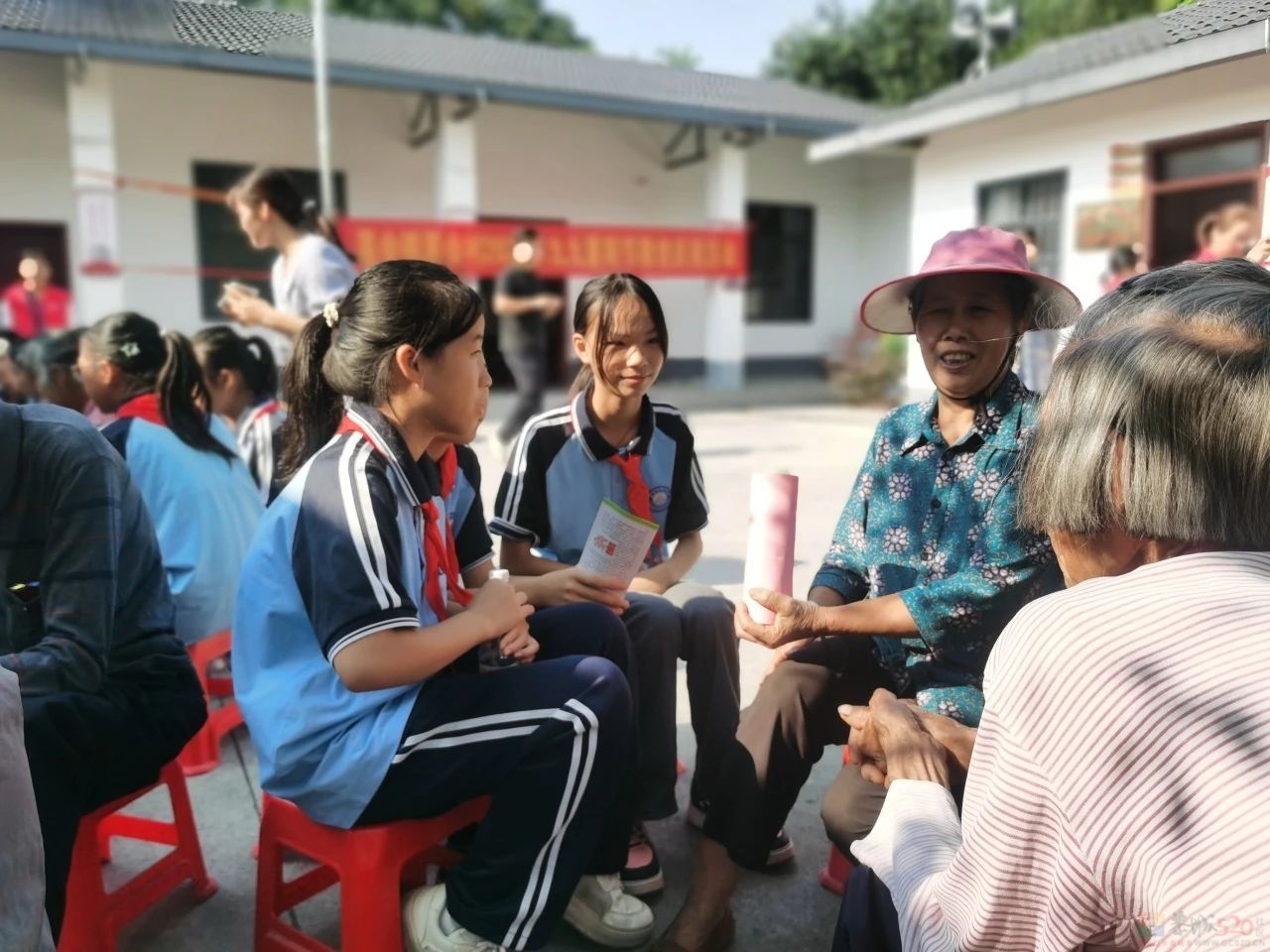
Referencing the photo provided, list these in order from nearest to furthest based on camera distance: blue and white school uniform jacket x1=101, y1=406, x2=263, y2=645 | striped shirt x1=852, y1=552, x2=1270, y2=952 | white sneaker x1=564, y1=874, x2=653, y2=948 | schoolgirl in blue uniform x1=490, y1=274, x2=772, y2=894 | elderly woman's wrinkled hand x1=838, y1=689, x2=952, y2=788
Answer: striped shirt x1=852, y1=552, x2=1270, y2=952 < elderly woman's wrinkled hand x1=838, y1=689, x2=952, y2=788 < white sneaker x1=564, y1=874, x2=653, y2=948 < schoolgirl in blue uniform x1=490, y1=274, x2=772, y2=894 < blue and white school uniform jacket x1=101, y1=406, x2=263, y2=645

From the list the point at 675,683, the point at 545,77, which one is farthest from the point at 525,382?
the point at 545,77

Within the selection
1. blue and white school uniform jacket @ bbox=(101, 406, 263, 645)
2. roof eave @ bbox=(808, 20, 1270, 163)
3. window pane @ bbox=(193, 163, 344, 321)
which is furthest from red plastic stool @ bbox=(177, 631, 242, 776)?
window pane @ bbox=(193, 163, 344, 321)

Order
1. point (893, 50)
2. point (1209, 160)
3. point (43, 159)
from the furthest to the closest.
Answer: point (893, 50) < point (43, 159) < point (1209, 160)

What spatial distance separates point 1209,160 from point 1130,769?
28.9 ft

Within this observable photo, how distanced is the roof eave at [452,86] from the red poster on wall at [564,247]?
1.37m

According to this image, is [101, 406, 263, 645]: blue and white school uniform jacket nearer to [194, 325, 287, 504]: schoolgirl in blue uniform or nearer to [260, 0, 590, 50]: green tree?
[194, 325, 287, 504]: schoolgirl in blue uniform

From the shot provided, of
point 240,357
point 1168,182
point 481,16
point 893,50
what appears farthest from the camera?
point 481,16

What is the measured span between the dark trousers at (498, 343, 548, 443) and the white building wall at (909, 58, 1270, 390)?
8.78ft

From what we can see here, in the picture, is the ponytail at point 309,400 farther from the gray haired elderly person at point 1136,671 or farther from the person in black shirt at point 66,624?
the gray haired elderly person at point 1136,671

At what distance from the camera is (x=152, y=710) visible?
1.72 metres

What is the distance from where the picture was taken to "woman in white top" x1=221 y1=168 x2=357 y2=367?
3621mm

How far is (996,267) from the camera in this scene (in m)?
1.75

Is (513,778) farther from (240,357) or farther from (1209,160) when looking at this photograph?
(1209,160)

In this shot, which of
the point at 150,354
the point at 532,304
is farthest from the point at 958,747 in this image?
the point at 532,304
